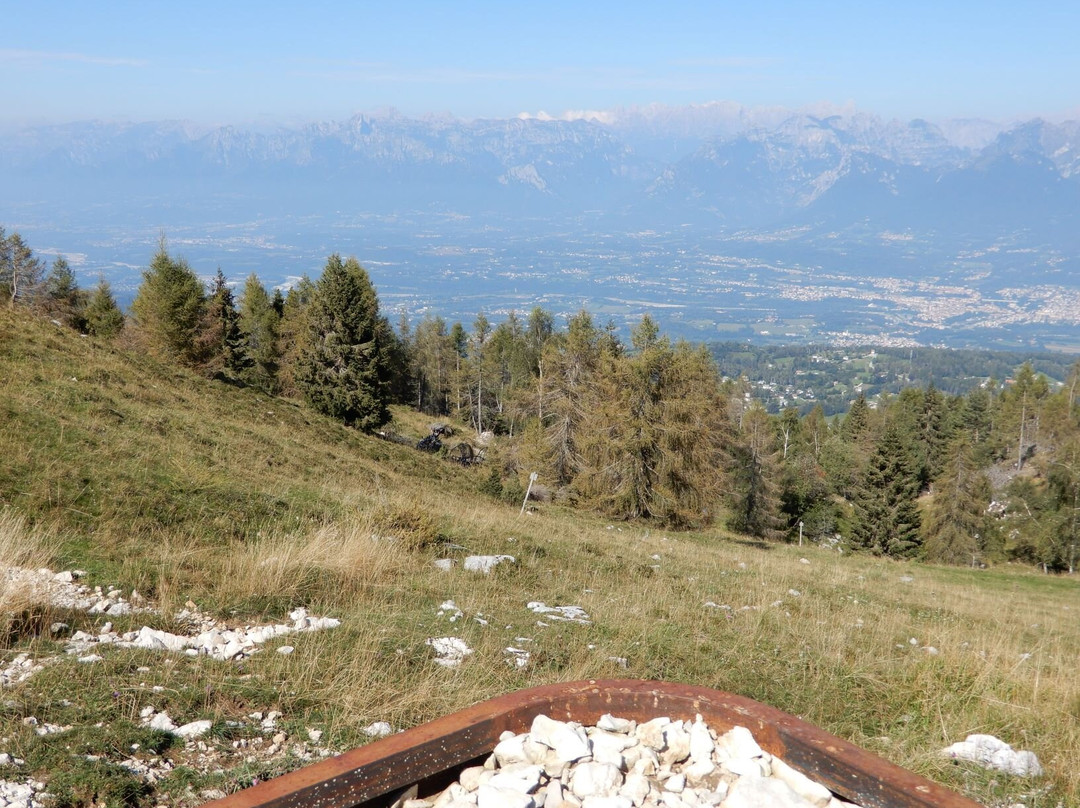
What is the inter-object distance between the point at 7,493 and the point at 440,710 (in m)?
6.76

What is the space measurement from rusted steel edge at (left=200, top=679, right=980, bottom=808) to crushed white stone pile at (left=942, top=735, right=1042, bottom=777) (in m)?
Result: 1.77

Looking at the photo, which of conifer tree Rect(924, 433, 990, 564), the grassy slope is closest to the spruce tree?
the grassy slope

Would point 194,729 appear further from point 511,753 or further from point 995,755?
point 995,755

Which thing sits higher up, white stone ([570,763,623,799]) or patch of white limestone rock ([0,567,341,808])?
white stone ([570,763,623,799])

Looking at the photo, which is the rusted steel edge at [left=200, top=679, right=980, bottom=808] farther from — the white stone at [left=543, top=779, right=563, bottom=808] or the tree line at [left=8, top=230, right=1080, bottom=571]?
the tree line at [left=8, top=230, right=1080, bottom=571]

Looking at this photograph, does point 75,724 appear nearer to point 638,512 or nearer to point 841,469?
point 638,512

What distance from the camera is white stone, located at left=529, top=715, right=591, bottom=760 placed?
2582mm

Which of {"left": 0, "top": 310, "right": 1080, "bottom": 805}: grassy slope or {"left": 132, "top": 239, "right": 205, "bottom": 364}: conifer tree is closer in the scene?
{"left": 0, "top": 310, "right": 1080, "bottom": 805}: grassy slope

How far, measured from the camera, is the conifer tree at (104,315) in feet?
140

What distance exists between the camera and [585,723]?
2.87 meters

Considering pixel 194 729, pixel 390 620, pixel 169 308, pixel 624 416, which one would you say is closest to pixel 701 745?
pixel 194 729

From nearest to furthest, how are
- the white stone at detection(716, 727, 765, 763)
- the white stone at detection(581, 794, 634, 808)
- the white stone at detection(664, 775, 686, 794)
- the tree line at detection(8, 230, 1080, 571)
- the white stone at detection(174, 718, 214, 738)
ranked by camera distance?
the white stone at detection(581, 794, 634, 808)
the white stone at detection(664, 775, 686, 794)
the white stone at detection(716, 727, 765, 763)
the white stone at detection(174, 718, 214, 738)
the tree line at detection(8, 230, 1080, 571)

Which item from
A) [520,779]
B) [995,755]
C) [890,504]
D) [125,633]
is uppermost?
[520,779]

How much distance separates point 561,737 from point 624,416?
1031 inches
